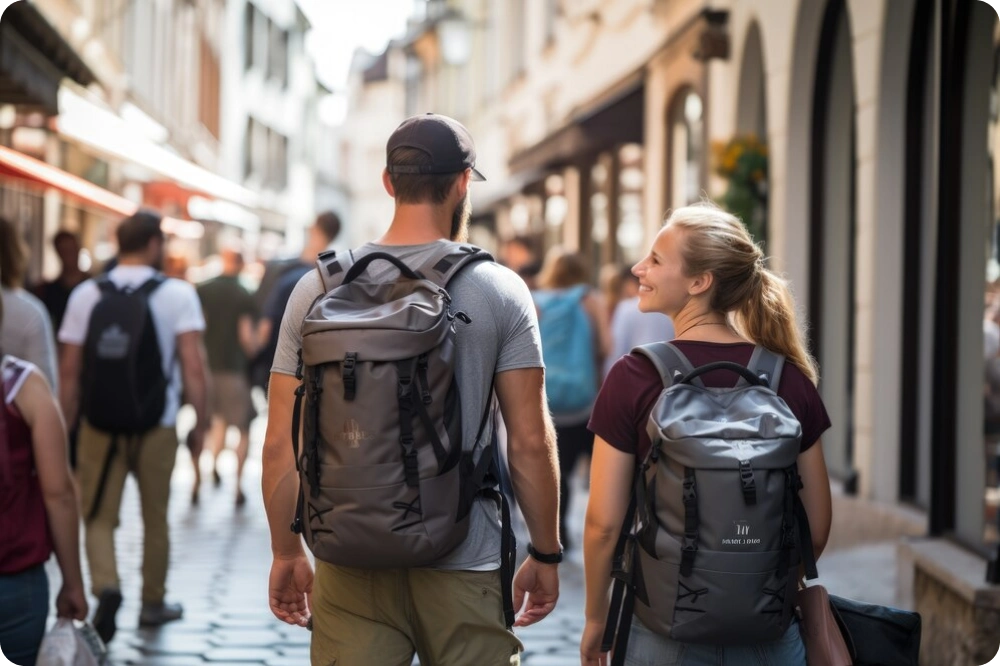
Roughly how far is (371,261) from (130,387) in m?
3.66

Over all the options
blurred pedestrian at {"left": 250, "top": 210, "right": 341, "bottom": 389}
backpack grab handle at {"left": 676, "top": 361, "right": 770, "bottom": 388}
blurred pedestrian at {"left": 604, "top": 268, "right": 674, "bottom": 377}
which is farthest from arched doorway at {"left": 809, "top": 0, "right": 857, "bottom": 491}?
backpack grab handle at {"left": 676, "top": 361, "right": 770, "bottom": 388}

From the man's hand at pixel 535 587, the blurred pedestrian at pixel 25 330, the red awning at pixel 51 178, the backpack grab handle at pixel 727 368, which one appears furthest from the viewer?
the red awning at pixel 51 178

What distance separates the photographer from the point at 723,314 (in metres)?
3.46

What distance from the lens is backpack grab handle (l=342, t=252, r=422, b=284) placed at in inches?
129

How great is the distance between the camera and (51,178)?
10.9m

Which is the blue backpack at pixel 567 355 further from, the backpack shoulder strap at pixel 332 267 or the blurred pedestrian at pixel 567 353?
the backpack shoulder strap at pixel 332 267

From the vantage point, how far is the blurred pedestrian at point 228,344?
485 inches

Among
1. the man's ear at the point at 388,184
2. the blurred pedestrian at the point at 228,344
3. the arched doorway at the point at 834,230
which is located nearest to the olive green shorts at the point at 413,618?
the man's ear at the point at 388,184

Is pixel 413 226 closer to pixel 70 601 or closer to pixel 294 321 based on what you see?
pixel 294 321

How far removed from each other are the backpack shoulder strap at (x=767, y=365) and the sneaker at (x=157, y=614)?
14.1ft

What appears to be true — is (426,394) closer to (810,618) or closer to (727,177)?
(810,618)

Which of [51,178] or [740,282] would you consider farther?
[51,178]

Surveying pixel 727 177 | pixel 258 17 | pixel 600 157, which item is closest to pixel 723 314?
pixel 727 177

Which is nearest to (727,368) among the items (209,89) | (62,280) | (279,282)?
(279,282)
